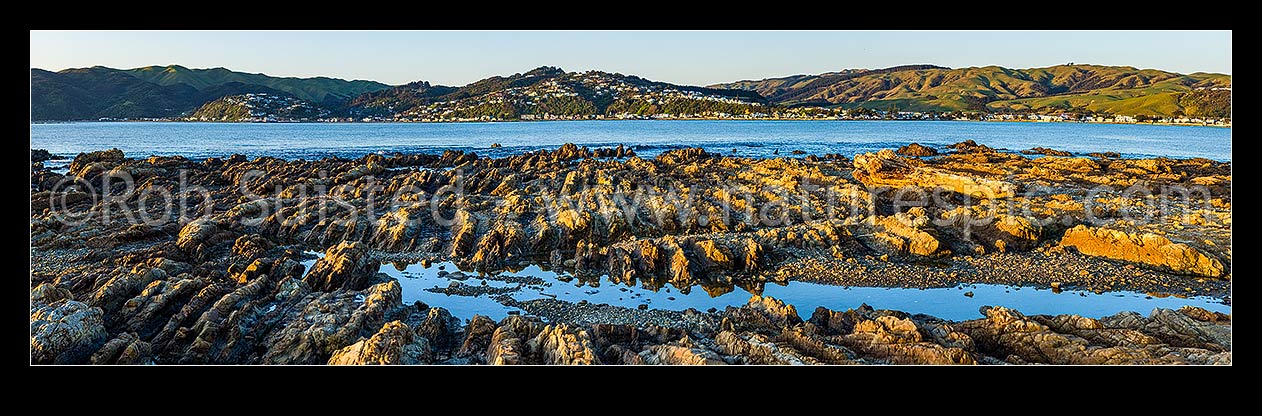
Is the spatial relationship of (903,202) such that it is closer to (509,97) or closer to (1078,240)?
(1078,240)

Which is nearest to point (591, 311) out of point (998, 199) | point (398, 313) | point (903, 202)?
point (398, 313)

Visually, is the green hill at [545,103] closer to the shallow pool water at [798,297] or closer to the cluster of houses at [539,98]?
the cluster of houses at [539,98]

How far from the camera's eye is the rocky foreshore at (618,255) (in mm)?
9367

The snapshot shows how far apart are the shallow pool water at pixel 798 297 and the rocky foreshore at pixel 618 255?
1.56 feet

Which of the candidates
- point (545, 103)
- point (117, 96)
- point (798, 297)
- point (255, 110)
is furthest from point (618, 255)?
point (117, 96)

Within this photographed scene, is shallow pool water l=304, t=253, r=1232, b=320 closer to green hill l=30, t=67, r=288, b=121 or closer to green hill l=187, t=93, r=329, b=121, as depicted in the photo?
green hill l=30, t=67, r=288, b=121

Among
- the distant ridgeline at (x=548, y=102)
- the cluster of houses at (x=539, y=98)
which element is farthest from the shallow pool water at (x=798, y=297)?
the cluster of houses at (x=539, y=98)

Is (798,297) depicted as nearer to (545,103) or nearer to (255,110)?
(545,103)

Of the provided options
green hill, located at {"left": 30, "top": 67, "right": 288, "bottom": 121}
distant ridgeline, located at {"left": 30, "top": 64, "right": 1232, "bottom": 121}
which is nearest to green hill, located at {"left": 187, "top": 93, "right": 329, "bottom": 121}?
distant ridgeline, located at {"left": 30, "top": 64, "right": 1232, "bottom": 121}

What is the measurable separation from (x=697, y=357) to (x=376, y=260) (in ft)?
33.9

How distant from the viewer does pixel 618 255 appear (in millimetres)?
16734

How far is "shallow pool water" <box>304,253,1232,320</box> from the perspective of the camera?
13547 millimetres

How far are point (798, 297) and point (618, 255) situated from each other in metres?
4.83

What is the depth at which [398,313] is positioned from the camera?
453 inches
